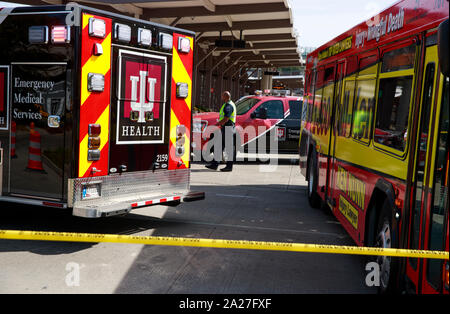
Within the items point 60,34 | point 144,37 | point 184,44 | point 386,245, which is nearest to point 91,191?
point 60,34

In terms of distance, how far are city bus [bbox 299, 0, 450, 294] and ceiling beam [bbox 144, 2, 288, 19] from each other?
10612mm

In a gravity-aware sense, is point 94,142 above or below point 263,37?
below

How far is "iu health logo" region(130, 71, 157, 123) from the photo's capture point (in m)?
6.76

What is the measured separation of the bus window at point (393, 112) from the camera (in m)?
4.42

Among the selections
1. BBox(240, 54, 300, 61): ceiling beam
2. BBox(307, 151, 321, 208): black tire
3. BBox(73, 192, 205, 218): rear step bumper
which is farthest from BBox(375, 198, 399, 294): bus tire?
BBox(240, 54, 300, 61): ceiling beam

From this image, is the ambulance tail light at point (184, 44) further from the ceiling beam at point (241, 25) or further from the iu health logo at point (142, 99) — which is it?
the ceiling beam at point (241, 25)

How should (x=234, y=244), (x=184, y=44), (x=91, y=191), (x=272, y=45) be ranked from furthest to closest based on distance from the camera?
(x=272, y=45) → (x=184, y=44) → (x=91, y=191) → (x=234, y=244)

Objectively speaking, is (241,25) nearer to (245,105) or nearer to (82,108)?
(245,105)

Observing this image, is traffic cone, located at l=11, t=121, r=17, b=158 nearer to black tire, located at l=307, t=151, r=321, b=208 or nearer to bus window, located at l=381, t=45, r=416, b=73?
bus window, located at l=381, t=45, r=416, b=73

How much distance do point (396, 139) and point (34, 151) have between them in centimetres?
410

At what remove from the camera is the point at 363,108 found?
19.5 feet

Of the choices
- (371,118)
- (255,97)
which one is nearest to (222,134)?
(255,97)

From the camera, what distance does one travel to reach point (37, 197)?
20.9ft
